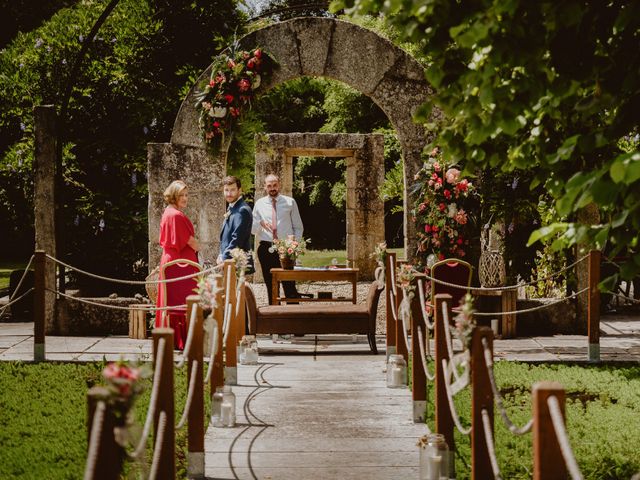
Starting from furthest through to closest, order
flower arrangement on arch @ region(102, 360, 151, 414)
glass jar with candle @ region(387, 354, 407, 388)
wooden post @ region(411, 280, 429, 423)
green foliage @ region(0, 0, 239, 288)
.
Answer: green foliage @ region(0, 0, 239, 288) < glass jar with candle @ region(387, 354, 407, 388) < wooden post @ region(411, 280, 429, 423) < flower arrangement on arch @ region(102, 360, 151, 414)

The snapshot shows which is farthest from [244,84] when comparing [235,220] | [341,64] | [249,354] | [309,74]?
[249,354]

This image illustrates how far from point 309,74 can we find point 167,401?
6.30 m

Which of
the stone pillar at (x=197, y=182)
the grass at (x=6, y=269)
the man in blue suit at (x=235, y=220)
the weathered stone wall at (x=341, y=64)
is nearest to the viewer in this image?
the man in blue suit at (x=235, y=220)

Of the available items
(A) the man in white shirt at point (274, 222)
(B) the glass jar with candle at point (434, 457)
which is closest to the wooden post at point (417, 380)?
(B) the glass jar with candle at point (434, 457)

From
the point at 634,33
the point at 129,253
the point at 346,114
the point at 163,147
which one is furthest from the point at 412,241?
the point at 346,114

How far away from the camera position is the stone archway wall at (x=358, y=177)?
54.0 ft

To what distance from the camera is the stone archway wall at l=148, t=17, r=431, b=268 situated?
945 centimetres

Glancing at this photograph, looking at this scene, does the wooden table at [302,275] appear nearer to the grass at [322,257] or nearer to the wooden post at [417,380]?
the wooden post at [417,380]

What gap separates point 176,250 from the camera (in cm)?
845

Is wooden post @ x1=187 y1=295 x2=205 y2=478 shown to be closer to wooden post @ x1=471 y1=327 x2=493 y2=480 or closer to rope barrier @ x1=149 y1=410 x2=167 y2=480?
rope barrier @ x1=149 y1=410 x2=167 y2=480

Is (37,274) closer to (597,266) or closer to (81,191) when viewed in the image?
(81,191)

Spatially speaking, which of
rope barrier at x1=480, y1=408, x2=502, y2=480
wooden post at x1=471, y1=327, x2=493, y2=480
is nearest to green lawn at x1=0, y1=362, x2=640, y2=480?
wooden post at x1=471, y1=327, x2=493, y2=480

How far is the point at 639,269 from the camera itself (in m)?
3.40

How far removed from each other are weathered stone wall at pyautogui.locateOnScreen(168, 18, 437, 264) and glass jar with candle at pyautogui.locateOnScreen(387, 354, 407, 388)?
120 inches
